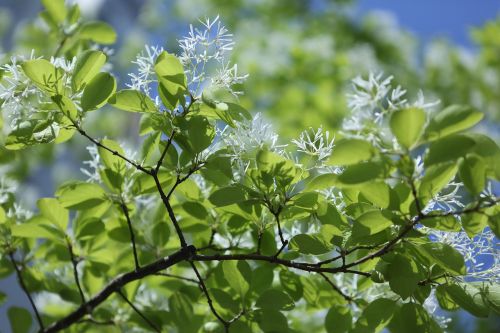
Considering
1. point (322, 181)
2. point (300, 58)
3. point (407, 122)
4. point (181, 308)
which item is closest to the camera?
point (407, 122)

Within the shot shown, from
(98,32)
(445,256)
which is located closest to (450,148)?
(445,256)

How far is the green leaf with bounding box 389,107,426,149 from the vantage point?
1.52 feet

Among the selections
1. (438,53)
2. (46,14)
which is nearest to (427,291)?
(46,14)

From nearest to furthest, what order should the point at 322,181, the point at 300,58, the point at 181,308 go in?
the point at 322,181, the point at 181,308, the point at 300,58

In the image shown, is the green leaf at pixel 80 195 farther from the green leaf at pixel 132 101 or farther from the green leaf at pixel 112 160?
the green leaf at pixel 132 101

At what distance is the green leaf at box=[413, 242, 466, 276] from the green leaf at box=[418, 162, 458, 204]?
0.07m

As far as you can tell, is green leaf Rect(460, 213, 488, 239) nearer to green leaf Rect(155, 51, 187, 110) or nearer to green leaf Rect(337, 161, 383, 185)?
green leaf Rect(337, 161, 383, 185)

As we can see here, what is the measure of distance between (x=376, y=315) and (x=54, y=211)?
43 centimetres

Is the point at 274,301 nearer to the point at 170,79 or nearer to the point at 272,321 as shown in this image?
the point at 272,321

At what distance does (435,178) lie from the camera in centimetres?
51

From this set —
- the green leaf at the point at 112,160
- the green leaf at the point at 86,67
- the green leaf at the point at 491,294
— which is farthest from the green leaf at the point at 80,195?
the green leaf at the point at 491,294

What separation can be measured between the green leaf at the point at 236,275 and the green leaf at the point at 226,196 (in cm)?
14

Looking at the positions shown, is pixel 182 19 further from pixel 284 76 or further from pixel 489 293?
pixel 489 293

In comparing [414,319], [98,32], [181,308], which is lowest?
[414,319]
